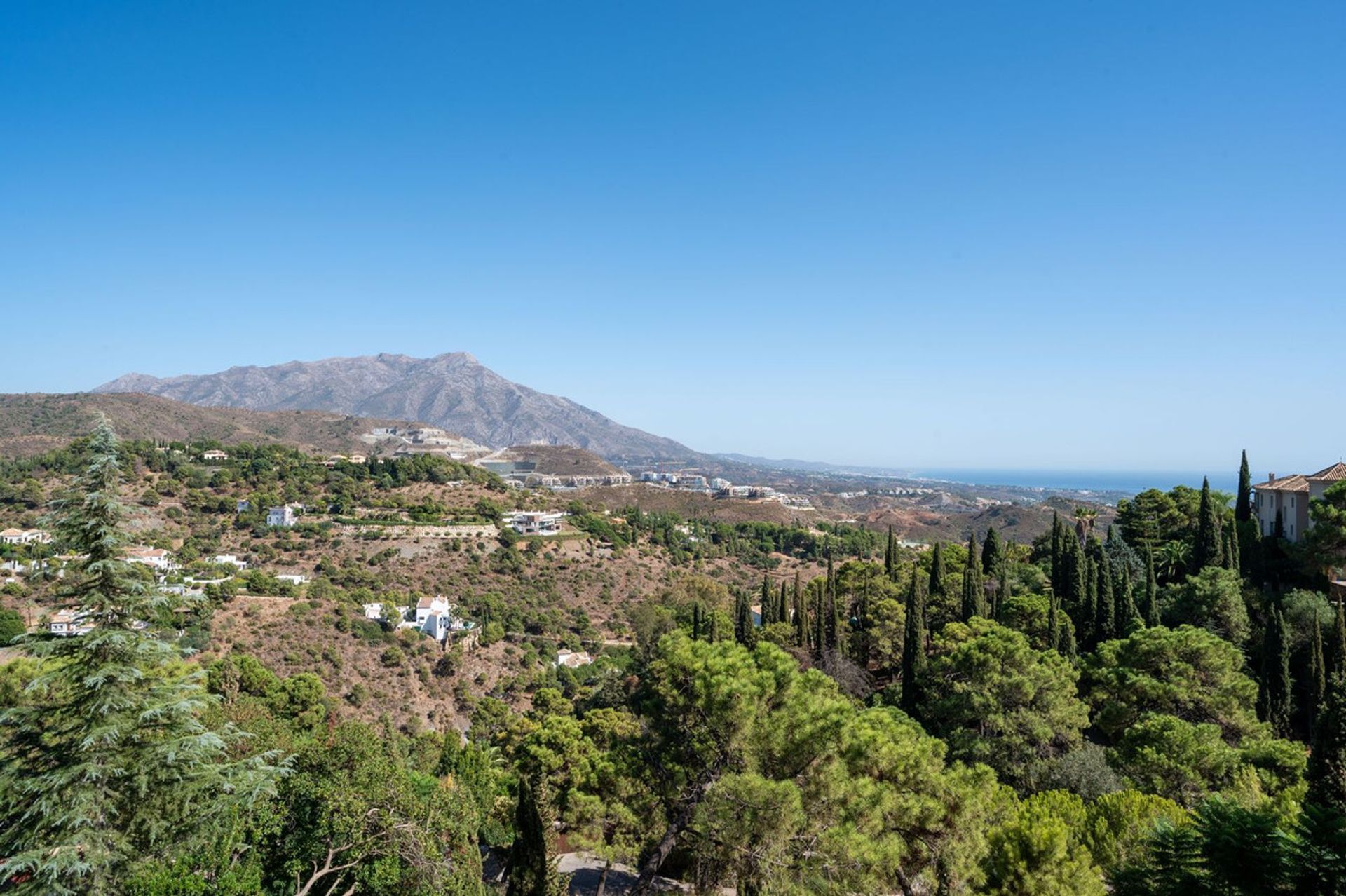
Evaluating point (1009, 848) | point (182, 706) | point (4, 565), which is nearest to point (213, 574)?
point (4, 565)

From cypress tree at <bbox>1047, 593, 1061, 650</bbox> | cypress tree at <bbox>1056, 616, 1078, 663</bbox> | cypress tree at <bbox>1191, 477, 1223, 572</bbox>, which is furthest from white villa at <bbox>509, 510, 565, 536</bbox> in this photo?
cypress tree at <bbox>1191, 477, 1223, 572</bbox>

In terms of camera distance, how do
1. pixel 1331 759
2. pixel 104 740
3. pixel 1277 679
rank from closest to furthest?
1. pixel 104 740
2. pixel 1331 759
3. pixel 1277 679

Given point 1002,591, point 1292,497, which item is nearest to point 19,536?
point 1002,591

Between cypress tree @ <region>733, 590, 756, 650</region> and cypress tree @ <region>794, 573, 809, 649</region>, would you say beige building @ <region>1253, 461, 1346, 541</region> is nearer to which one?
cypress tree @ <region>794, 573, 809, 649</region>

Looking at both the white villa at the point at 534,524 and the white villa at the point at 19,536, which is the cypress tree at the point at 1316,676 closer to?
the white villa at the point at 534,524

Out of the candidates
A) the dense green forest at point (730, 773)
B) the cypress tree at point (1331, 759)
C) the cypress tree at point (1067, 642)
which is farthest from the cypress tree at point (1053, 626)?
the cypress tree at point (1331, 759)

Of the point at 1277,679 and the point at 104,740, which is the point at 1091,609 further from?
the point at 104,740
